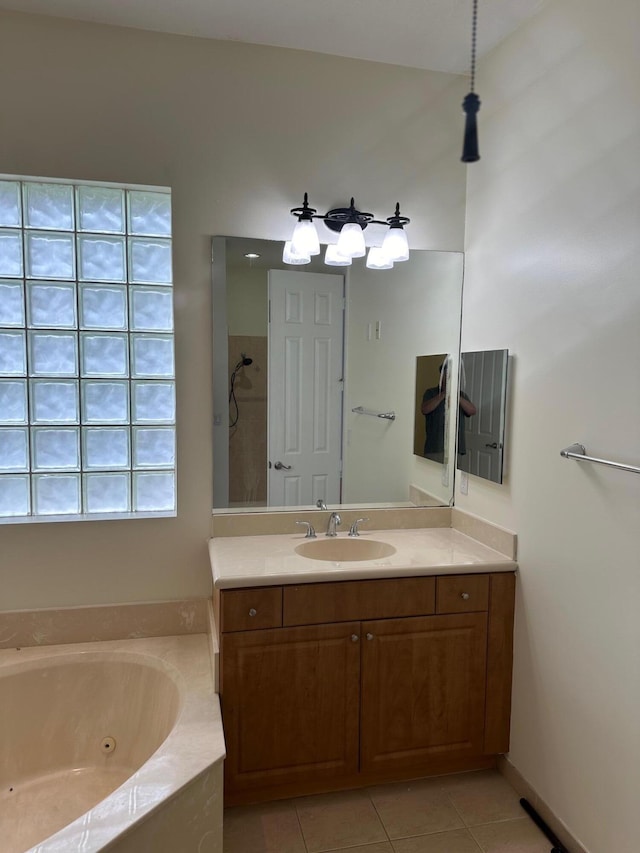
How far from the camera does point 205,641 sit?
230 cm

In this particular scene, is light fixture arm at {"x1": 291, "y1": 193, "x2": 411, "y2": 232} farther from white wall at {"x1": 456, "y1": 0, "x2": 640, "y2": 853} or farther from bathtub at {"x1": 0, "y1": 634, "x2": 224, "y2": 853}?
bathtub at {"x1": 0, "y1": 634, "x2": 224, "y2": 853}

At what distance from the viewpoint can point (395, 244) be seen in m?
2.33

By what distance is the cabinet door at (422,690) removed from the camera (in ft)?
6.80

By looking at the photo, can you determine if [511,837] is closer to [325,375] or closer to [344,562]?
[344,562]

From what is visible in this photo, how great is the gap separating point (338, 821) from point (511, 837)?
57cm

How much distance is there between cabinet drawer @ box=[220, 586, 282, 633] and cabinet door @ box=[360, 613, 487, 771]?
12.7 inches

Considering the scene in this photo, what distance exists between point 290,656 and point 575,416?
47.5 inches

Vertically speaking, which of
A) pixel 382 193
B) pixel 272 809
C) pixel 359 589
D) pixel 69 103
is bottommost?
pixel 272 809

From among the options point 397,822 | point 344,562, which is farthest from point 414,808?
point 344,562

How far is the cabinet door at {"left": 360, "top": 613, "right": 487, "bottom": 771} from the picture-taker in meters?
2.07

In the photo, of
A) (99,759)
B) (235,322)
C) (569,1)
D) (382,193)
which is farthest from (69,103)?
(99,759)

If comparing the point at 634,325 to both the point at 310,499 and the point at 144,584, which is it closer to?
the point at 310,499

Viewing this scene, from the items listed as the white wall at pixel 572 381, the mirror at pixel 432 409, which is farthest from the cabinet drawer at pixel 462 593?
the mirror at pixel 432 409

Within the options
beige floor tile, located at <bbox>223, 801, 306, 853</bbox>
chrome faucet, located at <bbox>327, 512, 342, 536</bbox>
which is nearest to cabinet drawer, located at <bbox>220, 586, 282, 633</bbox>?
chrome faucet, located at <bbox>327, 512, 342, 536</bbox>
